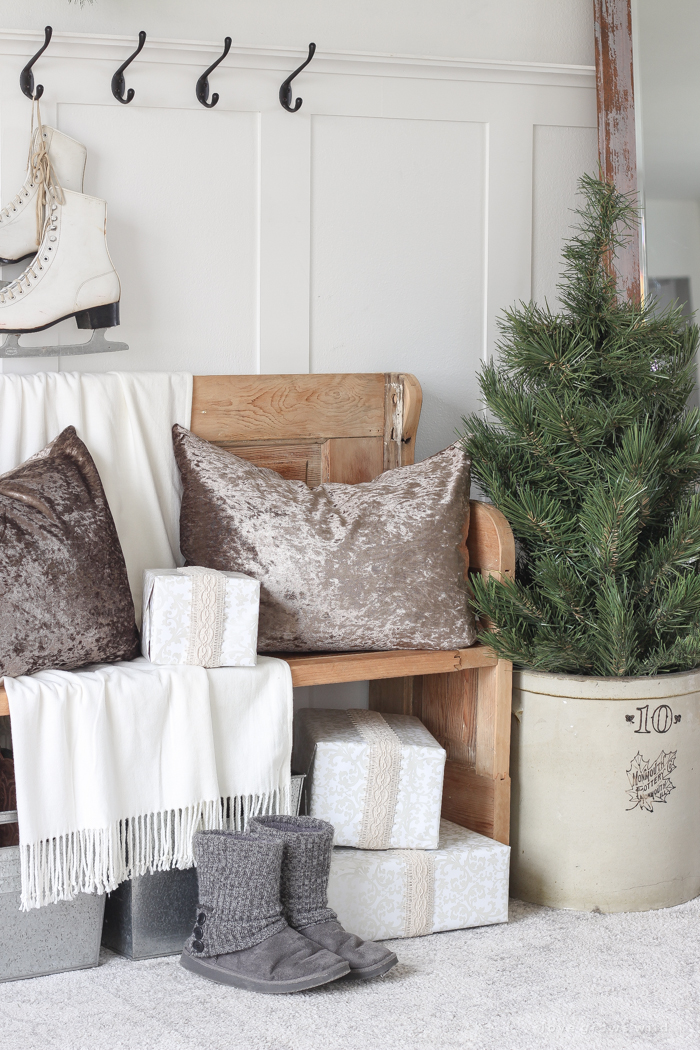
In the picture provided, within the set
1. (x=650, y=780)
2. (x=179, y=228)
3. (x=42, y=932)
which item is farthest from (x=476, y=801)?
(x=179, y=228)

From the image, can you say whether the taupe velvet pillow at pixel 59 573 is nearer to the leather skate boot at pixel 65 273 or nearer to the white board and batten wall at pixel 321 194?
the leather skate boot at pixel 65 273

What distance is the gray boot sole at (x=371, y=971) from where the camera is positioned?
1549 mm

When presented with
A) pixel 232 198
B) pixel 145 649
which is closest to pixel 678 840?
pixel 145 649

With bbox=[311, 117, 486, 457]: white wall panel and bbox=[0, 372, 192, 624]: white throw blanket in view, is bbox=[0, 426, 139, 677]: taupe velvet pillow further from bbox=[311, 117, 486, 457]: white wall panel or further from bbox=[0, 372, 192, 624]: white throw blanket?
bbox=[311, 117, 486, 457]: white wall panel

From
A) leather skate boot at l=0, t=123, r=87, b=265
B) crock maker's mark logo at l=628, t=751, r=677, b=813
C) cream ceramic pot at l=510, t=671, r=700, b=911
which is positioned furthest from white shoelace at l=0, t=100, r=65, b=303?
crock maker's mark logo at l=628, t=751, r=677, b=813

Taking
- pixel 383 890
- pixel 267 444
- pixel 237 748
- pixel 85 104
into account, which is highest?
pixel 85 104

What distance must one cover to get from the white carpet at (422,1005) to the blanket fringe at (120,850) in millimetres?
155

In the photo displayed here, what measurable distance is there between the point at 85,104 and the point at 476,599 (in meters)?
1.24

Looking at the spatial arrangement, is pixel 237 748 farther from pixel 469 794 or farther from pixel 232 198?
pixel 232 198

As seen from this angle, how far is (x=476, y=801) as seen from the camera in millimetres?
1960

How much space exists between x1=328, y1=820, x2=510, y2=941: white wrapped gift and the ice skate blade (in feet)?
3.48

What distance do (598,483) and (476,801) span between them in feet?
2.13

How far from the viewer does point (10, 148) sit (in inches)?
77.3

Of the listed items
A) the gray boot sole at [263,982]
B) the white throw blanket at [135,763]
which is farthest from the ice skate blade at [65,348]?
the gray boot sole at [263,982]
